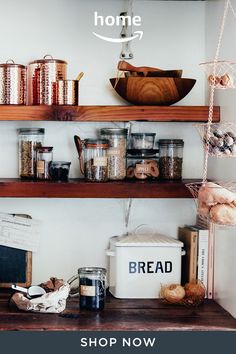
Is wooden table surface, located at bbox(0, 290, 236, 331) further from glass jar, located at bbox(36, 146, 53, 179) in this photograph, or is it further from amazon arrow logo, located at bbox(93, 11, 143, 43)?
amazon arrow logo, located at bbox(93, 11, 143, 43)

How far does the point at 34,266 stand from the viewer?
3.04 m

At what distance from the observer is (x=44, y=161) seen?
2834mm

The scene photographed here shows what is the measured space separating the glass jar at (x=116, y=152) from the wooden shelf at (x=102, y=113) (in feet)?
0.48

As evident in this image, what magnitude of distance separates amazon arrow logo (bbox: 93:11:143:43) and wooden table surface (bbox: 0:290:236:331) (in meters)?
1.12

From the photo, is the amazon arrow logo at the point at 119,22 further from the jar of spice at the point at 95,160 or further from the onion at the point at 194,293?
the onion at the point at 194,293

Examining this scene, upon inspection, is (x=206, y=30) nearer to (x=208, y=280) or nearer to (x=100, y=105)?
(x=100, y=105)

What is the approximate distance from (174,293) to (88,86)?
3.15 feet

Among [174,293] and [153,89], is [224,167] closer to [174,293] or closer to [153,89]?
[153,89]

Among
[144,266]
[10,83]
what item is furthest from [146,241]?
[10,83]

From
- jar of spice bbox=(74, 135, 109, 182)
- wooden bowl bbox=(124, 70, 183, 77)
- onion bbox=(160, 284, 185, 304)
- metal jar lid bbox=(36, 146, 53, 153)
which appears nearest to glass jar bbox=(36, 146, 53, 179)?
metal jar lid bbox=(36, 146, 53, 153)

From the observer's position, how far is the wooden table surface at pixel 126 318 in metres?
2.49

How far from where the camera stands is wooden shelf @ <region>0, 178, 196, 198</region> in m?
2.75
